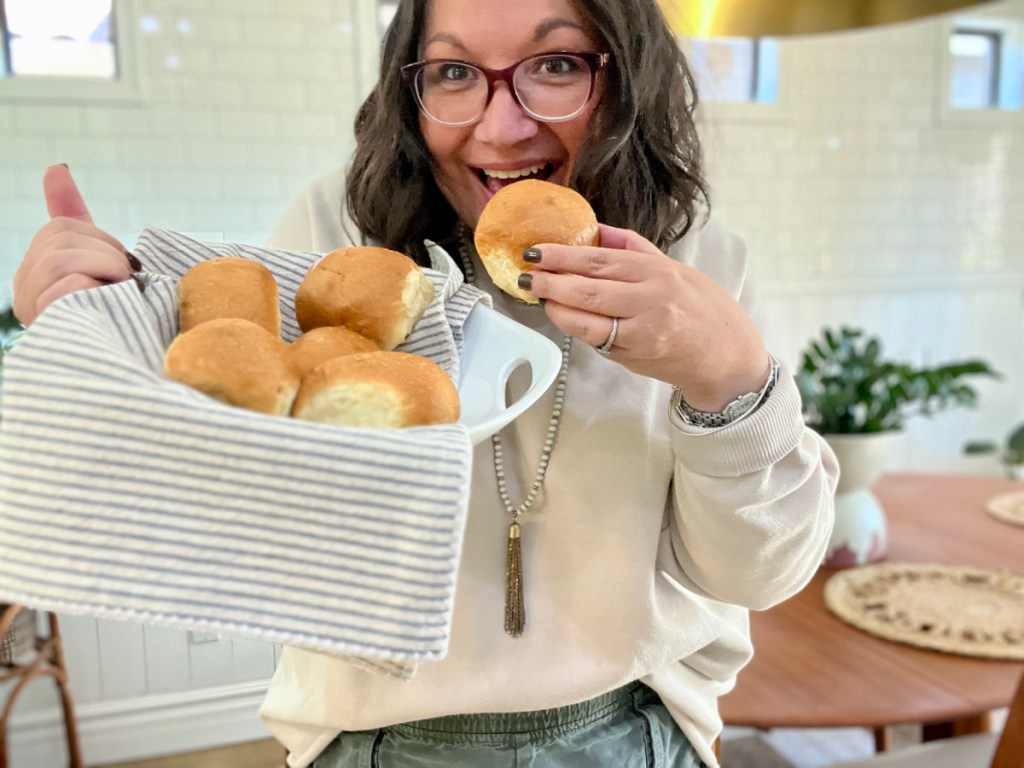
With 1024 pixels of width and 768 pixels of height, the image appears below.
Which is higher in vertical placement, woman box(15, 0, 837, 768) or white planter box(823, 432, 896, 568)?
woman box(15, 0, 837, 768)

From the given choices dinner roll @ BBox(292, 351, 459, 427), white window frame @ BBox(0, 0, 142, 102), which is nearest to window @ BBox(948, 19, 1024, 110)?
white window frame @ BBox(0, 0, 142, 102)

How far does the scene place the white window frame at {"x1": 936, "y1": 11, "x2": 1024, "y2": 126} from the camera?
335 centimetres

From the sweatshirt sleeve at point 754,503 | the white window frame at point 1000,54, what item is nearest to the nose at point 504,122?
the sweatshirt sleeve at point 754,503

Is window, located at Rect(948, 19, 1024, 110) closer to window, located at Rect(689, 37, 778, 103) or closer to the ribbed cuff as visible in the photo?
window, located at Rect(689, 37, 778, 103)

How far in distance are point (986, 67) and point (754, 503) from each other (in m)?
3.75

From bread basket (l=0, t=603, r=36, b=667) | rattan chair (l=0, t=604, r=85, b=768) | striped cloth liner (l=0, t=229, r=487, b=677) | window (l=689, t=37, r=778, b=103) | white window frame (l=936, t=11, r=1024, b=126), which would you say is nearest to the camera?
striped cloth liner (l=0, t=229, r=487, b=677)

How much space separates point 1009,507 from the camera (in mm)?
1753

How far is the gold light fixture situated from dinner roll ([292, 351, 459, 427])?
832 mm

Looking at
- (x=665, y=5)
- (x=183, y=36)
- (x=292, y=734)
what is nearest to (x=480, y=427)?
(x=292, y=734)

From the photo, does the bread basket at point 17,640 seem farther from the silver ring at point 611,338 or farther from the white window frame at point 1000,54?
the white window frame at point 1000,54

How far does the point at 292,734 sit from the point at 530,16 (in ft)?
2.27

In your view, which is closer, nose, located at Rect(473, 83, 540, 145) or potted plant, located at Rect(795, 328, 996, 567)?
nose, located at Rect(473, 83, 540, 145)

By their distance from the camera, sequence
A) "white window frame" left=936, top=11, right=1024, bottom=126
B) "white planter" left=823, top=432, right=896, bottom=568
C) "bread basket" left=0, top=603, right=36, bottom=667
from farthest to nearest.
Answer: "white window frame" left=936, top=11, right=1024, bottom=126 < "white planter" left=823, top=432, right=896, bottom=568 < "bread basket" left=0, top=603, right=36, bottom=667

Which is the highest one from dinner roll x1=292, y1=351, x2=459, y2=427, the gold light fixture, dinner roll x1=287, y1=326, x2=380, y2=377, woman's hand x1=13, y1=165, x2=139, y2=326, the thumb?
the gold light fixture
